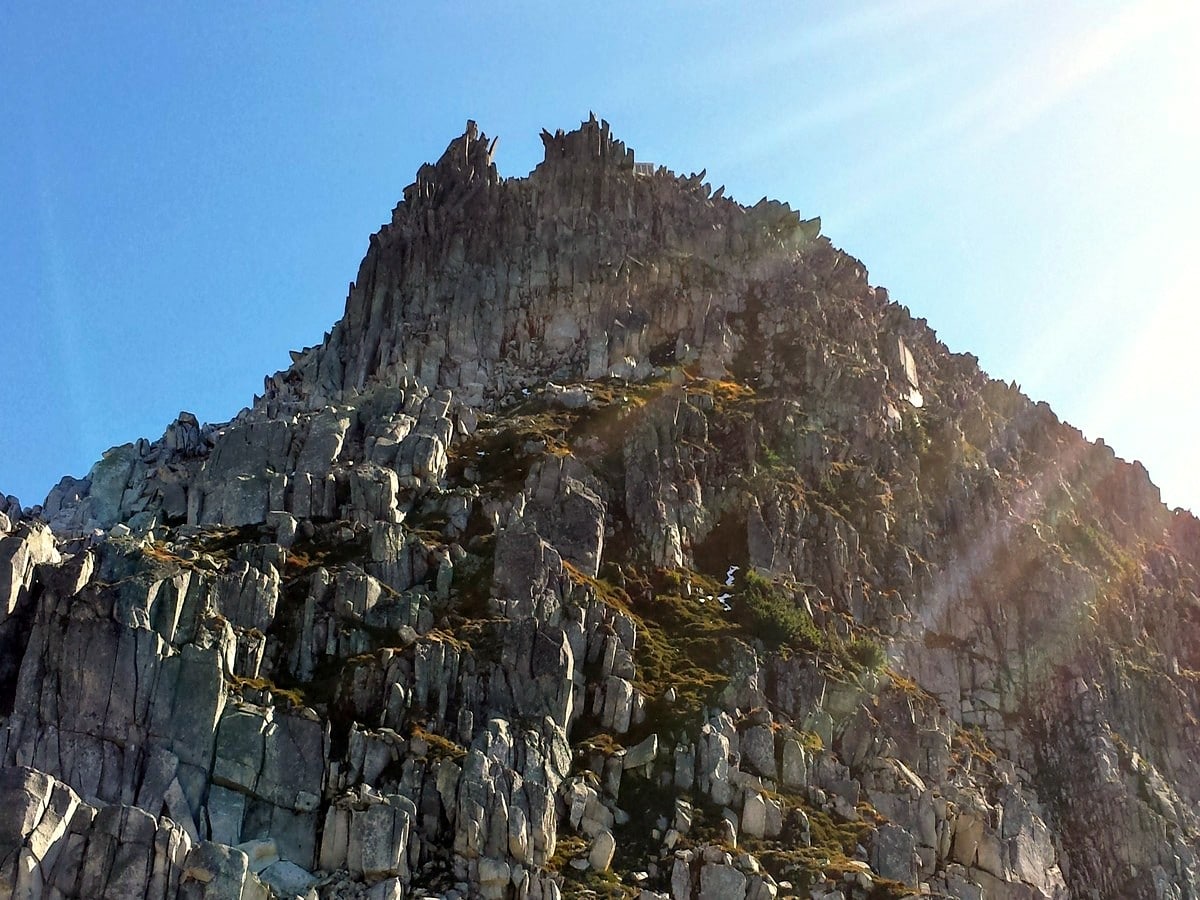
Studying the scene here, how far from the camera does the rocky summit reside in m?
95.1

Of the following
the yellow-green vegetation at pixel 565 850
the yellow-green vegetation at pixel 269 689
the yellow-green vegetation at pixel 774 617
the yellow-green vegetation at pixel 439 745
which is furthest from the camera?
the yellow-green vegetation at pixel 774 617

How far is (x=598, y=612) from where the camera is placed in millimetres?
116812

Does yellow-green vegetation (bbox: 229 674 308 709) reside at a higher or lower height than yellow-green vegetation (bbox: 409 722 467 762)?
higher

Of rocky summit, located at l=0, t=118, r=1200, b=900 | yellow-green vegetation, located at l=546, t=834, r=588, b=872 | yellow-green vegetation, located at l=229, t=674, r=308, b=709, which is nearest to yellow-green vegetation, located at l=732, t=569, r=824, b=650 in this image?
rocky summit, located at l=0, t=118, r=1200, b=900

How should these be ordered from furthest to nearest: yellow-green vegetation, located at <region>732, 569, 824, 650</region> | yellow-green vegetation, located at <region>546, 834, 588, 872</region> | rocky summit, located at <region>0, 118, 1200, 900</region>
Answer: yellow-green vegetation, located at <region>732, 569, 824, 650</region> → rocky summit, located at <region>0, 118, 1200, 900</region> → yellow-green vegetation, located at <region>546, 834, 588, 872</region>

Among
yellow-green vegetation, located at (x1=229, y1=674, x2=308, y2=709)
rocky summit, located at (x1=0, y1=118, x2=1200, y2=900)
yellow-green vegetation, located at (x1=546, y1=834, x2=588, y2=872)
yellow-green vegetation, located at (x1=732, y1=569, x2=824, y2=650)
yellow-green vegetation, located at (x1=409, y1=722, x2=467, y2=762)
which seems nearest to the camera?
yellow-green vegetation, located at (x1=546, y1=834, x2=588, y2=872)

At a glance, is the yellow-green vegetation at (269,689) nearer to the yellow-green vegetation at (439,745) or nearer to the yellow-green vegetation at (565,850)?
the yellow-green vegetation at (439,745)

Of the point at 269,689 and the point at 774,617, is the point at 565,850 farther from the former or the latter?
the point at 774,617

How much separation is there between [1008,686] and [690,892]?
5023 cm

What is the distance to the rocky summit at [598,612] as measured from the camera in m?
95.1

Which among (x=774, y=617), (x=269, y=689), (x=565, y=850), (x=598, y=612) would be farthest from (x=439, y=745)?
(x=774, y=617)

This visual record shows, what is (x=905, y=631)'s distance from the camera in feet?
445

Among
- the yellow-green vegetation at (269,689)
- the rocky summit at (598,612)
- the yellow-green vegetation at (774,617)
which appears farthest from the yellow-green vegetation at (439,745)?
the yellow-green vegetation at (774,617)

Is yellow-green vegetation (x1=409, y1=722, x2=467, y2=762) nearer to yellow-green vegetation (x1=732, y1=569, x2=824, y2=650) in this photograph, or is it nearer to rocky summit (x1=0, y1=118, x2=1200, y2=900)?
rocky summit (x1=0, y1=118, x2=1200, y2=900)
